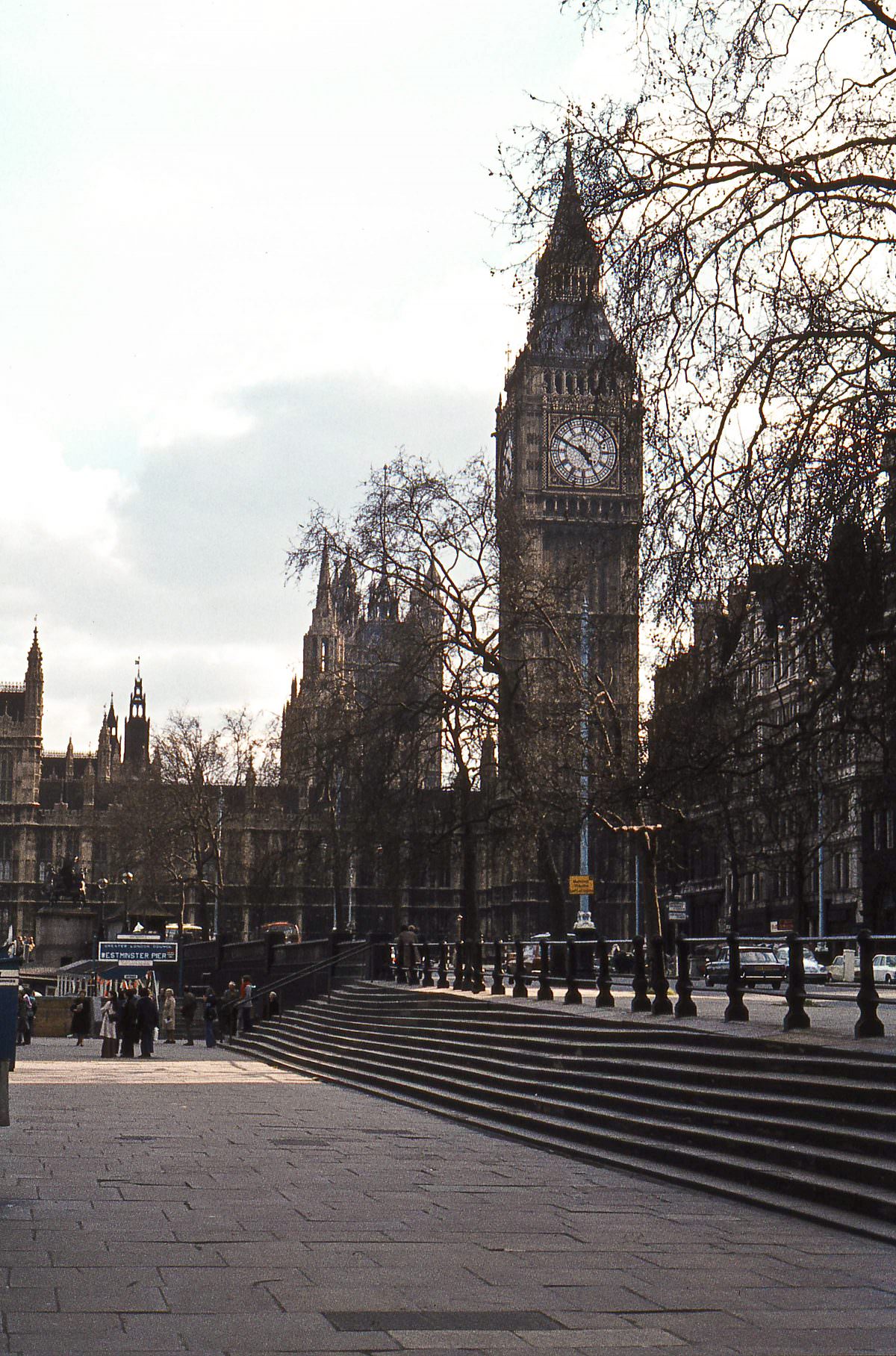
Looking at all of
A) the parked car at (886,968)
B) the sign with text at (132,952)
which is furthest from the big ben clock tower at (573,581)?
the sign with text at (132,952)

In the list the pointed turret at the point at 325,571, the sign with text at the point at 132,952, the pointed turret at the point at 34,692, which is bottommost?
the sign with text at the point at 132,952

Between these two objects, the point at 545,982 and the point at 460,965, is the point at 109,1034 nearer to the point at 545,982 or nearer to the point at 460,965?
the point at 460,965

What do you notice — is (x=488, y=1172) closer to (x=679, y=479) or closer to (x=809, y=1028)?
(x=809, y=1028)

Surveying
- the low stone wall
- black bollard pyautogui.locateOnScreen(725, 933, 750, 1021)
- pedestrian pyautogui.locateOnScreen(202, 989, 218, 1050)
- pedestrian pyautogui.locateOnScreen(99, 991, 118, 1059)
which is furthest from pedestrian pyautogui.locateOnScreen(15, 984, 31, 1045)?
black bollard pyautogui.locateOnScreen(725, 933, 750, 1021)

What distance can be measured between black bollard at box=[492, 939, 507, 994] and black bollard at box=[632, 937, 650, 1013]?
707 cm

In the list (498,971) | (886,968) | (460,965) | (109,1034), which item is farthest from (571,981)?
(886,968)

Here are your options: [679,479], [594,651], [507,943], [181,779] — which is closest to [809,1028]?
[679,479]

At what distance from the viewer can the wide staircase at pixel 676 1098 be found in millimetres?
12594

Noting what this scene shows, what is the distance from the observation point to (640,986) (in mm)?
23844

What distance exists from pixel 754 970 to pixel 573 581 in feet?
35.9

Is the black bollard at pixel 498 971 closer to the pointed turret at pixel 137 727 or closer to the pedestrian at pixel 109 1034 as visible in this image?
the pedestrian at pixel 109 1034

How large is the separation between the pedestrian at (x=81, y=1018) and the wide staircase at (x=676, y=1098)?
20.0 meters

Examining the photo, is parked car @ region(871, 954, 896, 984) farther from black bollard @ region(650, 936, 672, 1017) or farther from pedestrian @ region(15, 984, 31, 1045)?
black bollard @ region(650, 936, 672, 1017)

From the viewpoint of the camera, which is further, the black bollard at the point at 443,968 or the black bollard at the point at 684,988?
the black bollard at the point at 443,968
